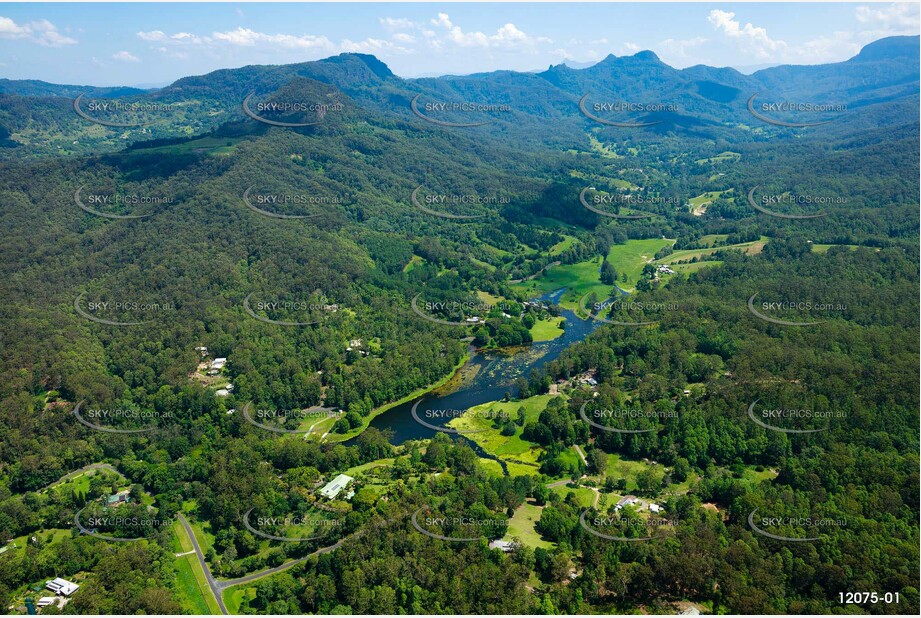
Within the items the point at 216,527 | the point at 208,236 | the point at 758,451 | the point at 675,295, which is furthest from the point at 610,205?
the point at 216,527

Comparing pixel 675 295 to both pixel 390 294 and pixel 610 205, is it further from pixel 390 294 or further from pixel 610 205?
pixel 610 205

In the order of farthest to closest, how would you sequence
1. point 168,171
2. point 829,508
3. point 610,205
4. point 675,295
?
point 610,205 → point 168,171 → point 675,295 → point 829,508

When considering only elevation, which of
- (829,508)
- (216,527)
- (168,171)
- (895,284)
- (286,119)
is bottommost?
(216,527)

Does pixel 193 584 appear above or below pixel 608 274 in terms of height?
below

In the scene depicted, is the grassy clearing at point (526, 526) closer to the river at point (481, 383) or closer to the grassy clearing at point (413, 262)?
the river at point (481, 383)

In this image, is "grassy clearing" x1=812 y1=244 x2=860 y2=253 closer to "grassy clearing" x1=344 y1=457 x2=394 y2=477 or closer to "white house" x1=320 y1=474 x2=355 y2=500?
"grassy clearing" x1=344 y1=457 x2=394 y2=477

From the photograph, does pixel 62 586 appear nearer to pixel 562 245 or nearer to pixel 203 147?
pixel 562 245

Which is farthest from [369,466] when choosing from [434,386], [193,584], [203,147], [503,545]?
[203,147]
